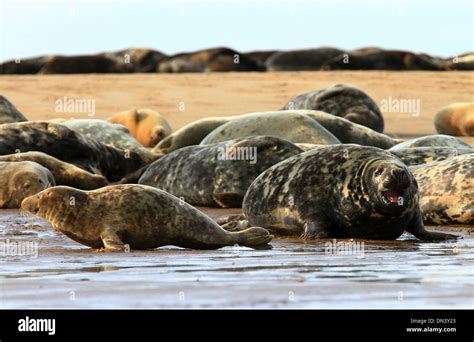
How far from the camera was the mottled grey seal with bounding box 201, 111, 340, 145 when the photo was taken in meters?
12.1

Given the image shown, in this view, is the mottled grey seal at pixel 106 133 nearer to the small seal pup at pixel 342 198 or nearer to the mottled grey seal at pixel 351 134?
the mottled grey seal at pixel 351 134

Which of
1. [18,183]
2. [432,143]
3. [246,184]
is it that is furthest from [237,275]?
[432,143]

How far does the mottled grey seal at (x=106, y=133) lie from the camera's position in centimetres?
1403

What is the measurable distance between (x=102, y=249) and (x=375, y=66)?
24.9 metres

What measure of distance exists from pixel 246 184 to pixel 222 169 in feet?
0.97

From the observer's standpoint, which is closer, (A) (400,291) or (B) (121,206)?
(A) (400,291)

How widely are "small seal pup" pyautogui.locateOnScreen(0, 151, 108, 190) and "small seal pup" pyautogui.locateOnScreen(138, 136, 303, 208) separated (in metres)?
0.62

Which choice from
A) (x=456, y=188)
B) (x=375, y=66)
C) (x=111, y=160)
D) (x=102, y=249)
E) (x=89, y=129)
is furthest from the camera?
(x=375, y=66)
